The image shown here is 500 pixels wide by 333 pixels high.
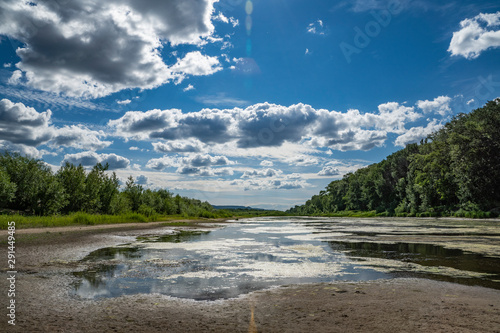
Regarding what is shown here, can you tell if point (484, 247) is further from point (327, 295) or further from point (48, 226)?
point (48, 226)

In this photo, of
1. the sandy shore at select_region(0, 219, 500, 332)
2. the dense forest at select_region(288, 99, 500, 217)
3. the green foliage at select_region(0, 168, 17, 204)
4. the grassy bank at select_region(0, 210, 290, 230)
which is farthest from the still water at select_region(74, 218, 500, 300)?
the dense forest at select_region(288, 99, 500, 217)

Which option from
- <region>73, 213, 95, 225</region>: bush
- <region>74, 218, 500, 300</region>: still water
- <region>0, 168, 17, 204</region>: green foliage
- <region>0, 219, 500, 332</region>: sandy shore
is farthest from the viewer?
<region>73, 213, 95, 225</region>: bush

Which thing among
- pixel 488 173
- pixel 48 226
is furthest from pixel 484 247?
pixel 488 173

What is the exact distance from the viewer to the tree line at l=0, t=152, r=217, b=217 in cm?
2934

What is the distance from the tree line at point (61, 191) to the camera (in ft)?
96.3

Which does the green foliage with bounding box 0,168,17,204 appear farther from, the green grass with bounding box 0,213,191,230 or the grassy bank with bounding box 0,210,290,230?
the green grass with bounding box 0,213,191,230

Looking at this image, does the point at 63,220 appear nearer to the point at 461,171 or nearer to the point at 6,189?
the point at 6,189

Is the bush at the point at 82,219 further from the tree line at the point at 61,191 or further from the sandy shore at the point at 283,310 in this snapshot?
the sandy shore at the point at 283,310

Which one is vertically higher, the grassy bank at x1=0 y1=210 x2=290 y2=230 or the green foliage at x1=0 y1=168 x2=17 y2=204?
the green foliage at x1=0 y1=168 x2=17 y2=204

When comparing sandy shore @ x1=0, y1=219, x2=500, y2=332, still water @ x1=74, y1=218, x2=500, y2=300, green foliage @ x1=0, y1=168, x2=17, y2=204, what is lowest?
still water @ x1=74, y1=218, x2=500, y2=300

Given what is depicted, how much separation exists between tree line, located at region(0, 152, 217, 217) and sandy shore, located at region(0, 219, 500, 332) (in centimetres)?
2702

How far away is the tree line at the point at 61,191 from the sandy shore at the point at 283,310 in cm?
2702

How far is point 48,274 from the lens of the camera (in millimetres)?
8109

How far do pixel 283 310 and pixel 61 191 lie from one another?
34.5m
